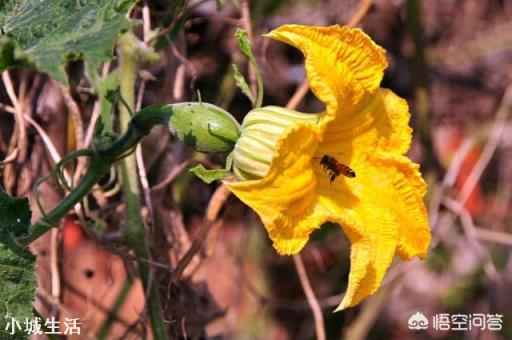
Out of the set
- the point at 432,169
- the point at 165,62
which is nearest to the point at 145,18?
the point at 165,62

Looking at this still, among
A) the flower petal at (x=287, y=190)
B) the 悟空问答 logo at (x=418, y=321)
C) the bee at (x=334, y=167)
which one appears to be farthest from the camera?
the 悟空问答 logo at (x=418, y=321)

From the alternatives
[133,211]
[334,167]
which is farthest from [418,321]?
[334,167]

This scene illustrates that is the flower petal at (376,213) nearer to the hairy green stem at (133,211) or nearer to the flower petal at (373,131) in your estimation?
the flower petal at (373,131)

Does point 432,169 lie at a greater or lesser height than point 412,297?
greater

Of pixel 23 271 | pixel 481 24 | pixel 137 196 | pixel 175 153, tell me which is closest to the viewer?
pixel 23 271

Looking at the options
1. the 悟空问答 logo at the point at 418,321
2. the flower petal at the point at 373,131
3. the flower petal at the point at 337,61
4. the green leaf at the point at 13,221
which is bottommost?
the 悟空问答 logo at the point at 418,321

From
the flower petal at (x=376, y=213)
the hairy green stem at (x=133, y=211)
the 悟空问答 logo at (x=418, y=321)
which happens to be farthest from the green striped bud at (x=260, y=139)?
the 悟空问答 logo at (x=418, y=321)

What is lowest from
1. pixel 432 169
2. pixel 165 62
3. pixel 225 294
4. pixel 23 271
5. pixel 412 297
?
pixel 412 297

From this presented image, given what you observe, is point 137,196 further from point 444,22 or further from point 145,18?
point 444,22
